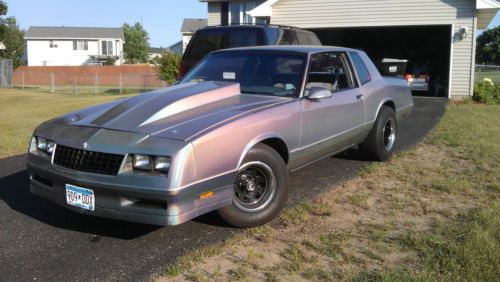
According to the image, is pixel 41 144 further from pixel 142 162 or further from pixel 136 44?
pixel 136 44

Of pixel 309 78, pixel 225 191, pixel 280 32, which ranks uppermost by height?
pixel 280 32

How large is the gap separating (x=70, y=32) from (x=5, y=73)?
39490 mm

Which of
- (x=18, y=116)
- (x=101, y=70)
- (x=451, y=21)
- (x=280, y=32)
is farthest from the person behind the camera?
(x=101, y=70)

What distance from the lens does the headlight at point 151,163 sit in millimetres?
3510

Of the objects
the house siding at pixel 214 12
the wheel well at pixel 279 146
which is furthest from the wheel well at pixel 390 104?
the house siding at pixel 214 12

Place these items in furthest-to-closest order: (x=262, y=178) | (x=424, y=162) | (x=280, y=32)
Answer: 1. (x=280, y=32)
2. (x=424, y=162)
3. (x=262, y=178)

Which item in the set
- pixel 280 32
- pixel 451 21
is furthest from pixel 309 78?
pixel 451 21

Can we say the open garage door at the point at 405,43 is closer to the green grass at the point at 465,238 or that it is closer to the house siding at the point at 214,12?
the house siding at the point at 214,12

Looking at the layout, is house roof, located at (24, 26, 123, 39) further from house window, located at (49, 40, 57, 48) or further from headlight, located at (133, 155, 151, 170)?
headlight, located at (133, 155, 151, 170)

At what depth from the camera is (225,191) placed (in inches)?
151

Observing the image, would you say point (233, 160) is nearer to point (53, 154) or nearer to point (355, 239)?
point (355, 239)

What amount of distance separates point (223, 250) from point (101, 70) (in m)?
48.9

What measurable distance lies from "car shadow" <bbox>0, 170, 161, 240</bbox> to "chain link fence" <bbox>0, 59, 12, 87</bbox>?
28261 mm

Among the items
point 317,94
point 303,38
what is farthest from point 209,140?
point 303,38
